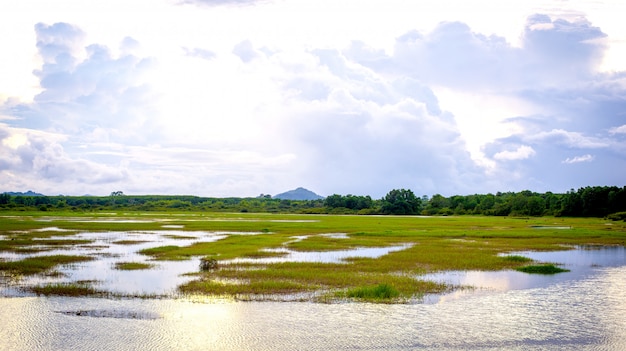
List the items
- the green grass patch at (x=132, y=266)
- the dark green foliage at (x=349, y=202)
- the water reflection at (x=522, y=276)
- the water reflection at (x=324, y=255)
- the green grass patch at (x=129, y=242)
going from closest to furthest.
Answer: the water reflection at (x=522, y=276), the green grass patch at (x=132, y=266), the water reflection at (x=324, y=255), the green grass patch at (x=129, y=242), the dark green foliage at (x=349, y=202)

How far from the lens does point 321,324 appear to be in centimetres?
1784

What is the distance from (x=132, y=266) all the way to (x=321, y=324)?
1643 cm

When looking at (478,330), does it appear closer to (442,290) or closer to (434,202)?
(442,290)

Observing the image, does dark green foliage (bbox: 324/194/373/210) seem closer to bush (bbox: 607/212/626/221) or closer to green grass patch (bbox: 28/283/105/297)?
bush (bbox: 607/212/626/221)

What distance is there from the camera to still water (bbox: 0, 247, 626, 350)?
1593cm

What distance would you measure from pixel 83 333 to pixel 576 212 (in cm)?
10517

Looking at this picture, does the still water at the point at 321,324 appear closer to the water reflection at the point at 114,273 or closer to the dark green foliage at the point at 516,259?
the water reflection at the point at 114,273

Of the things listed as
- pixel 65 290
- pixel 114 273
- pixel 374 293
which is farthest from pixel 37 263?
pixel 374 293

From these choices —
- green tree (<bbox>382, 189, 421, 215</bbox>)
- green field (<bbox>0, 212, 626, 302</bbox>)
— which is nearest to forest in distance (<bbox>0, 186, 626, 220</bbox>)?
green tree (<bbox>382, 189, 421, 215</bbox>)

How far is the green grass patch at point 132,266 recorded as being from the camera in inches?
1171

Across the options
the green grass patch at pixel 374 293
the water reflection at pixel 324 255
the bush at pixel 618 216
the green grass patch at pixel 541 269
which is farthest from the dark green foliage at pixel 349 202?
the green grass patch at pixel 374 293

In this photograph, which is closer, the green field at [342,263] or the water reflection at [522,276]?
the green field at [342,263]

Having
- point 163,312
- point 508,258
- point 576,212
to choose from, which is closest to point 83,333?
point 163,312

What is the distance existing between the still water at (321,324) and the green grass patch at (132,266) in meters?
8.16
